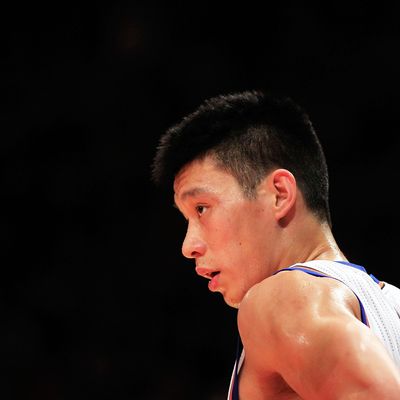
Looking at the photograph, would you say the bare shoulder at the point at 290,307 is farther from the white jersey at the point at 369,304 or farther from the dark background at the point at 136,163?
the dark background at the point at 136,163

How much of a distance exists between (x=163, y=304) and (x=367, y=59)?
6.69ft

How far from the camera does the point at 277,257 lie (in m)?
1.61

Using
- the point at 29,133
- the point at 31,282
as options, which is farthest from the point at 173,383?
the point at 29,133

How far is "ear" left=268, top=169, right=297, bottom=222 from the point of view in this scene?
63.4 inches

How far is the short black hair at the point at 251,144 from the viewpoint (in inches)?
66.1

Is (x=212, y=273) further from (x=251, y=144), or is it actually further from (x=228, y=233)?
(x=251, y=144)

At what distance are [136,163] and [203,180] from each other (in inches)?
107

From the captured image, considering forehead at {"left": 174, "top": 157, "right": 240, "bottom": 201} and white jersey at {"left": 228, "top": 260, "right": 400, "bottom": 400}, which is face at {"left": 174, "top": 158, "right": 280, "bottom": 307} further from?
white jersey at {"left": 228, "top": 260, "right": 400, "bottom": 400}

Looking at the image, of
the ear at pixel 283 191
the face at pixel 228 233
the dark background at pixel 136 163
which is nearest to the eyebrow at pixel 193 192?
the face at pixel 228 233

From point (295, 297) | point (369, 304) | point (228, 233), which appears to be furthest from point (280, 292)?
point (228, 233)

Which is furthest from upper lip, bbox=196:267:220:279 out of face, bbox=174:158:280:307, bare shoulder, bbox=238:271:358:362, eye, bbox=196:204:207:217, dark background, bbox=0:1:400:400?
dark background, bbox=0:1:400:400

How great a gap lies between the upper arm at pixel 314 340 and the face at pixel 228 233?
1.27ft

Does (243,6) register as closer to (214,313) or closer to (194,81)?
(194,81)

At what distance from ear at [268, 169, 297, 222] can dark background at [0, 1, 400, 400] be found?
234cm
